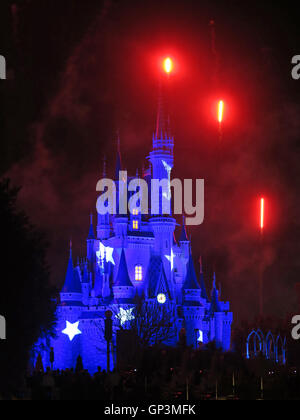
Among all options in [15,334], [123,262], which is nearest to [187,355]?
[15,334]

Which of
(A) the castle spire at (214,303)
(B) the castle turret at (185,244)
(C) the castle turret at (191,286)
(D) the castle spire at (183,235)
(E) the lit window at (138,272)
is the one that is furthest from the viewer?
(A) the castle spire at (214,303)

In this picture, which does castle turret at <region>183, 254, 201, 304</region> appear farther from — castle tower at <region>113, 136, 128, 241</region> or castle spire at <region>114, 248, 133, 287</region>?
castle tower at <region>113, 136, 128, 241</region>

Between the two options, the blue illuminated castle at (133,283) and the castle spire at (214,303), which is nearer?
the blue illuminated castle at (133,283)

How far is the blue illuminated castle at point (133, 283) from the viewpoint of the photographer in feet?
285

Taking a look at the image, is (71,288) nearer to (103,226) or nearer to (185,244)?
(103,226)

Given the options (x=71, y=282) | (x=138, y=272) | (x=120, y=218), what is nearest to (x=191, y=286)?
(x=138, y=272)

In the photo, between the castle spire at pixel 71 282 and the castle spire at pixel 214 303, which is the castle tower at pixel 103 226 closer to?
the castle spire at pixel 71 282

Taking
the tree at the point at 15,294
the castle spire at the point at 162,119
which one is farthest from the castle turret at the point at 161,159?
the tree at the point at 15,294

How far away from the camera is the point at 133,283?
90812 millimetres

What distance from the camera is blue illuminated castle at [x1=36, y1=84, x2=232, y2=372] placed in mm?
86875

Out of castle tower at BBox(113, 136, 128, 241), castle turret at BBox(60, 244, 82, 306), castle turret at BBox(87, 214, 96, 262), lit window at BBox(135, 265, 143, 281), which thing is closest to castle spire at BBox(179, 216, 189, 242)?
lit window at BBox(135, 265, 143, 281)
